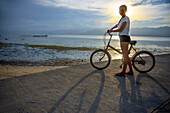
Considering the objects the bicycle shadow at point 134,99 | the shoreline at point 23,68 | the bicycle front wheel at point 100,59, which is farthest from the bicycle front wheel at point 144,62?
the shoreline at point 23,68

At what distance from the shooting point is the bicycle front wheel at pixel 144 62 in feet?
16.2

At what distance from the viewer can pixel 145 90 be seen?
3.26m

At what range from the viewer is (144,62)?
5000 millimetres

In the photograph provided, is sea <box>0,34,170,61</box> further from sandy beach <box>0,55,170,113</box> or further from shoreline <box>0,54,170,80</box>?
sandy beach <box>0,55,170,113</box>

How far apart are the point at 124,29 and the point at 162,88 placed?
2.05 meters

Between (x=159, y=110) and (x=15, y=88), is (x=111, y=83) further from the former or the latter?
(x=15, y=88)

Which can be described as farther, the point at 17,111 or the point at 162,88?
the point at 162,88

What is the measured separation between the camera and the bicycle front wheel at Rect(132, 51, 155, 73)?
4938mm

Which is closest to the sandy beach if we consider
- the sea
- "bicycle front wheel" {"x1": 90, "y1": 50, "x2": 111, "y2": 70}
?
"bicycle front wheel" {"x1": 90, "y1": 50, "x2": 111, "y2": 70}

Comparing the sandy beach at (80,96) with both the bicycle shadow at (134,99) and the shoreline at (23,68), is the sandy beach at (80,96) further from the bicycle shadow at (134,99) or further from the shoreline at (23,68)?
the shoreline at (23,68)

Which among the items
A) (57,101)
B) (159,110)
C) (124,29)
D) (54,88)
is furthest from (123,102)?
(124,29)

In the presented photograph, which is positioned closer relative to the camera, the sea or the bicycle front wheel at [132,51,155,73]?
the bicycle front wheel at [132,51,155,73]

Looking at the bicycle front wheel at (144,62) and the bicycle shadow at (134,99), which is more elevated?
the bicycle front wheel at (144,62)

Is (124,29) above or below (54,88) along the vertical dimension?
above
